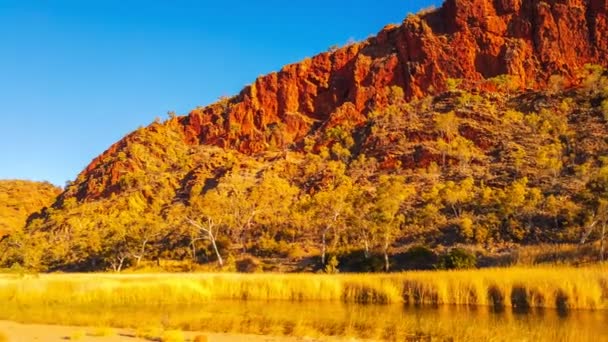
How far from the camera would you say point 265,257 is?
53.6 metres

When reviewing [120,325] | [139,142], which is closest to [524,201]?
[120,325]

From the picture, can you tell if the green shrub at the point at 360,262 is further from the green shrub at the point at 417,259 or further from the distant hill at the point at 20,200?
the distant hill at the point at 20,200

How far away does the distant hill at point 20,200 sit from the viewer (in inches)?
4090

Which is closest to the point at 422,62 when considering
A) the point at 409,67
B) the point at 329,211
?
the point at 409,67

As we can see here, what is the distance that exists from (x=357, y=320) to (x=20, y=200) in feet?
374

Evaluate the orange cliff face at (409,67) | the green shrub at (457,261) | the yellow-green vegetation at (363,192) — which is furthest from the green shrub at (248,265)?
the orange cliff face at (409,67)

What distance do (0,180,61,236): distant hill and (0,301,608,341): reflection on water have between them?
89369 mm

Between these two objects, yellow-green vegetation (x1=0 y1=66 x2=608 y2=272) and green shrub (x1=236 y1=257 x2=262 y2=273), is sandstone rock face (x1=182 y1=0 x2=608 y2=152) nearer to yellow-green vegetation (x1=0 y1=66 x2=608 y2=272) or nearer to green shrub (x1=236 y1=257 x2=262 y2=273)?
yellow-green vegetation (x1=0 y1=66 x2=608 y2=272)

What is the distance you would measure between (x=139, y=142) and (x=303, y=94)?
34381mm

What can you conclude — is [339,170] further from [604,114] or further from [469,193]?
[604,114]

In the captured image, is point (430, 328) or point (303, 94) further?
point (303, 94)

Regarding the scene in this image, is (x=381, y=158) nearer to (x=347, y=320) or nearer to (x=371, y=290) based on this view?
(x=371, y=290)

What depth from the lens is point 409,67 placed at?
98312 millimetres

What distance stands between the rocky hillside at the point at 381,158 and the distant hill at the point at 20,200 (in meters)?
7.38
